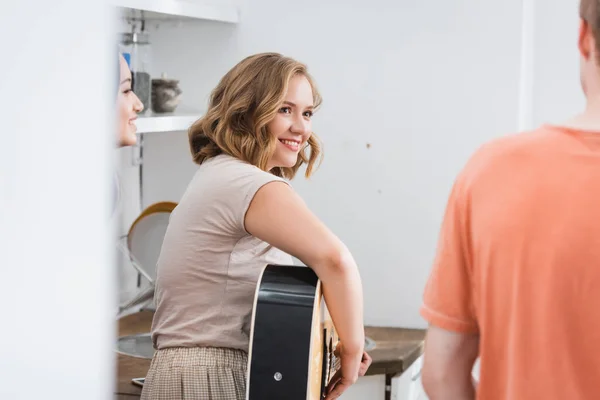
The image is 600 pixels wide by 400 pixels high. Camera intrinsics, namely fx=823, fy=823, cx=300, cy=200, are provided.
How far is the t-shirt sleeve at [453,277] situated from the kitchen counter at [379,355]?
1293mm

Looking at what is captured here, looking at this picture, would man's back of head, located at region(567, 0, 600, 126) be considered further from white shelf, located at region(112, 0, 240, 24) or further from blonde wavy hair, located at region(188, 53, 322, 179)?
white shelf, located at region(112, 0, 240, 24)

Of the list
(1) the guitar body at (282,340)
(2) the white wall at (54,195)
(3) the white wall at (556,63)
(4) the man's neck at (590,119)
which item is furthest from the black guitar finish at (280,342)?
(3) the white wall at (556,63)

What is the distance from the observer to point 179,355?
1.63m

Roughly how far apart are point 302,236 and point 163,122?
1.10 m

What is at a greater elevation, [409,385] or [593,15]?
[593,15]

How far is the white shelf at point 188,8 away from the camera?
2.21 metres

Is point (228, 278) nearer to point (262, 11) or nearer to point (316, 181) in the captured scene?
point (316, 181)

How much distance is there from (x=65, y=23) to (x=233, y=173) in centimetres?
100

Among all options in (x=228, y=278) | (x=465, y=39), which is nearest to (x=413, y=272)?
(x=465, y=39)

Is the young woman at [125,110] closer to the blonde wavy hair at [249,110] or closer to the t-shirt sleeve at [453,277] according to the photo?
the blonde wavy hair at [249,110]

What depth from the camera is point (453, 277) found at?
1.03m

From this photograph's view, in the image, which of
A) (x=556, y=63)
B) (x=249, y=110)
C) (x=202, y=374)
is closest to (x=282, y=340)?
(x=202, y=374)

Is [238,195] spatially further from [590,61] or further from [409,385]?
[409,385]

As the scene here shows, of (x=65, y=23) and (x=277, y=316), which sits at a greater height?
(x=65, y=23)
